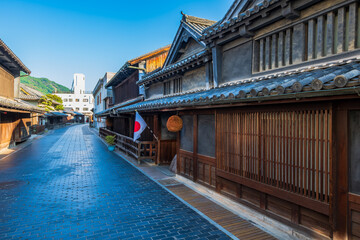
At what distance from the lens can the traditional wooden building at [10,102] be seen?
17.3 m

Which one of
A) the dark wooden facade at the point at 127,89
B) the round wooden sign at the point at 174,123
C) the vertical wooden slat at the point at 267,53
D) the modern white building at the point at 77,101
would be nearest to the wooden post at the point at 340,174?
the vertical wooden slat at the point at 267,53

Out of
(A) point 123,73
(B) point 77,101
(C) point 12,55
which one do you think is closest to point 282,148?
(C) point 12,55

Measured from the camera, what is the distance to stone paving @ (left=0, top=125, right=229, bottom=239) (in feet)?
18.1

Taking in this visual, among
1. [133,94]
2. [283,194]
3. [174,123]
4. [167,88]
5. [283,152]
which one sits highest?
[133,94]

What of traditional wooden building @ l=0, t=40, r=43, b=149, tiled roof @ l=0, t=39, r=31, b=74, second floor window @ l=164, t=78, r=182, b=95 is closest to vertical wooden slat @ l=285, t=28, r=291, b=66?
second floor window @ l=164, t=78, r=182, b=95

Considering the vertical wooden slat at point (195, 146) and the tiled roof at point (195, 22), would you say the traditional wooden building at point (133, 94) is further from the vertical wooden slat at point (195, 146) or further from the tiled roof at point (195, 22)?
the tiled roof at point (195, 22)

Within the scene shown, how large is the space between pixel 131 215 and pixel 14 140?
66.5ft

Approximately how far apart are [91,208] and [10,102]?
14.0m

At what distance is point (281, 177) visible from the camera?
214 inches

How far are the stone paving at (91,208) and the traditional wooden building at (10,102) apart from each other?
28.4 ft

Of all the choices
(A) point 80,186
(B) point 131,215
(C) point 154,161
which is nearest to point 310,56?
(B) point 131,215

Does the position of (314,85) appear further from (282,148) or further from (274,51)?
(274,51)

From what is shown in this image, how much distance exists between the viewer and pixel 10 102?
53.7 feet

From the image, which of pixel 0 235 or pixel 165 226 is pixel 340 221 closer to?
pixel 165 226
